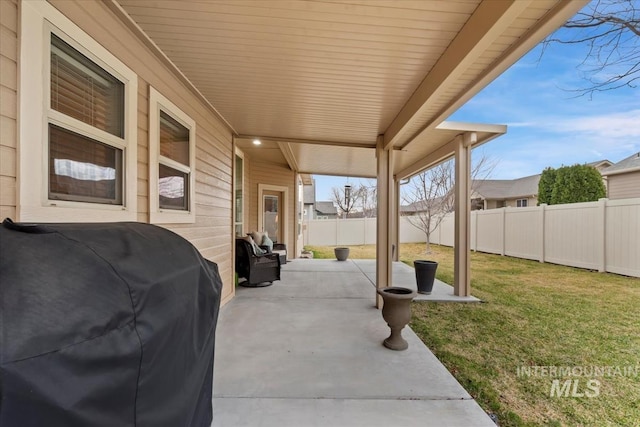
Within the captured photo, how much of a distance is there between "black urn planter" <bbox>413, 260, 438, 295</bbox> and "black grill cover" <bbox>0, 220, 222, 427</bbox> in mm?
4379

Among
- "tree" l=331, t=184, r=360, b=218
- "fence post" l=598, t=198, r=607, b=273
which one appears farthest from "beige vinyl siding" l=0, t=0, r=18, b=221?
"tree" l=331, t=184, r=360, b=218

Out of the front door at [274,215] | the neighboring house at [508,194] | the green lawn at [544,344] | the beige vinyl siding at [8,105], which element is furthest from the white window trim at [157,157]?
the neighboring house at [508,194]

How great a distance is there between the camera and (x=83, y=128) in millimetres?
1707

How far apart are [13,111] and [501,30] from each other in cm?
266

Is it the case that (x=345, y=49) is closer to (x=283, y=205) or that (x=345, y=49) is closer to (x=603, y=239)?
(x=283, y=205)

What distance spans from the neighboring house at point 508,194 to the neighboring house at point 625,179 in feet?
18.3

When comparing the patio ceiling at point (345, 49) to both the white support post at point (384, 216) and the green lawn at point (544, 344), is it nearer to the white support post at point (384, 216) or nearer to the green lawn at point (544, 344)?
the white support post at point (384, 216)

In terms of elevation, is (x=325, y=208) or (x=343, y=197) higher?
(x=343, y=197)

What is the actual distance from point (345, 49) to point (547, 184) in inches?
544

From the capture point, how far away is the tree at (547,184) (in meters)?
11.8

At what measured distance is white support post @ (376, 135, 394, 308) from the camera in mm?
4227

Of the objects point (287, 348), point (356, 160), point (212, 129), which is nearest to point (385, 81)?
point (212, 129)

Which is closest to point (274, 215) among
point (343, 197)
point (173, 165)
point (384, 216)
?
point (384, 216)

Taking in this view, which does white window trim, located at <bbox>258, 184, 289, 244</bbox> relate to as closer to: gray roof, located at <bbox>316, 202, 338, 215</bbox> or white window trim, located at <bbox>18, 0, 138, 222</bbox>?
white window trim, located at <bbox>18, 0, 138, 222</bbox>
